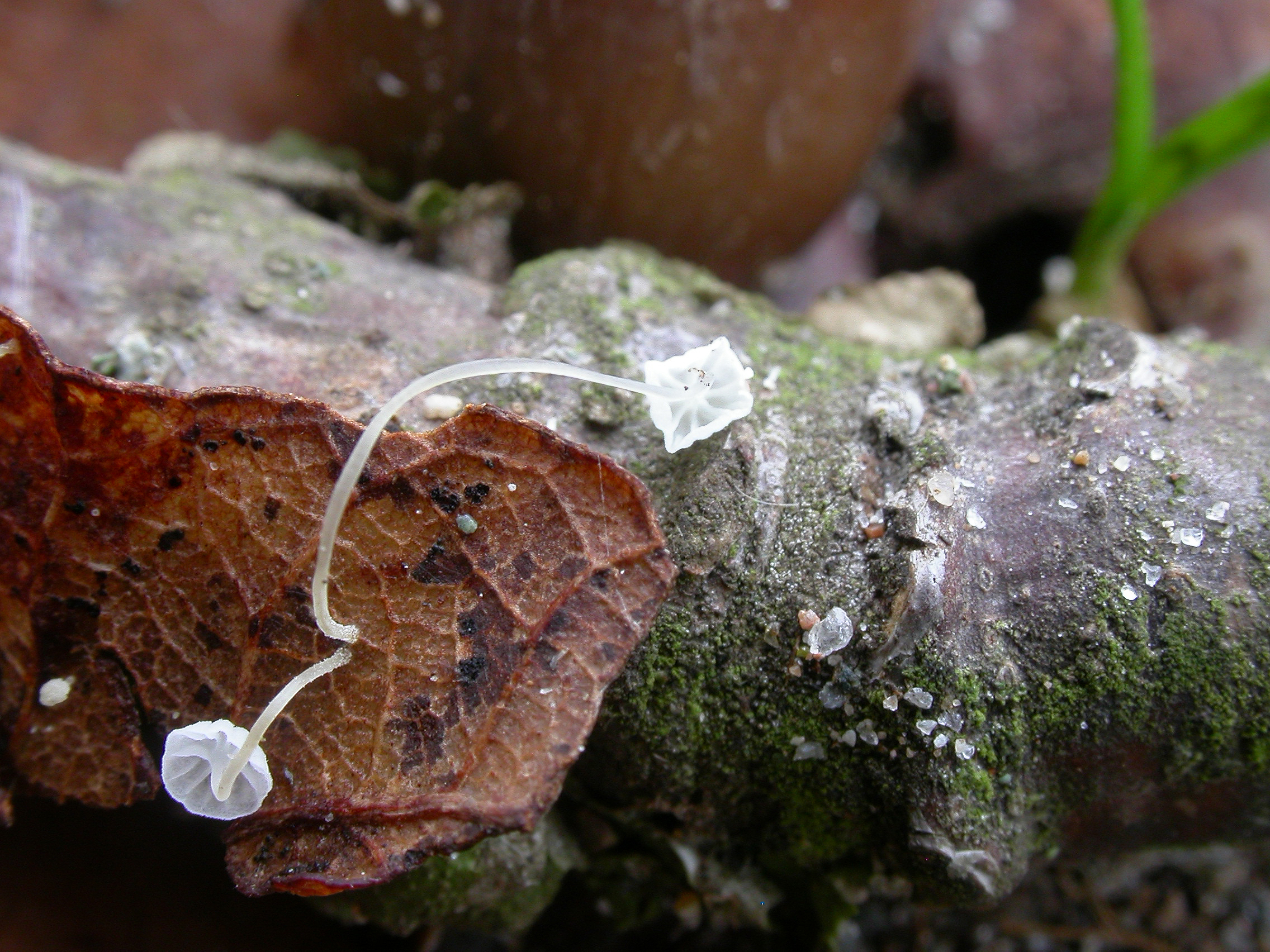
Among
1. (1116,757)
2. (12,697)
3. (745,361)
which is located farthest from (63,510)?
(1116,757)

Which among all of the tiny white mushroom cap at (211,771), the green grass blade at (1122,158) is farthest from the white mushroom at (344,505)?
the green grass blade at (1122,158)

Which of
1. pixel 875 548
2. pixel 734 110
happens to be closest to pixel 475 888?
pixel 875 548

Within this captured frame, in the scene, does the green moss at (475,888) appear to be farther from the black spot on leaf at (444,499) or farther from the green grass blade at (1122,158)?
the green grass blade at (1122,158)

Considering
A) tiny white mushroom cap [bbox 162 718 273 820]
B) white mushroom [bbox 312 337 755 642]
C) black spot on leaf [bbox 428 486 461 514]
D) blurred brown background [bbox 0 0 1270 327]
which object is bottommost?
tiny white mushroom cap [bbox 162 718 273 820]

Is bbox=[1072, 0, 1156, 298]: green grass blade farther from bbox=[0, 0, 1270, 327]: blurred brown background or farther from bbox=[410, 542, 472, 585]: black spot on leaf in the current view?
bbox=[410, 542, 472, 585]: black spot on leaf

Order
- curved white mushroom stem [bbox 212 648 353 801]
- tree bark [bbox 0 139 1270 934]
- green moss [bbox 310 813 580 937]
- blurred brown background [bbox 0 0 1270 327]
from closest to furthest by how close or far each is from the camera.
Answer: curved white mushroom stem [bbox 212 648 353 801]
tree bark [bbox 0 139 1270 934]
green moss [bbox 310 813 580 937]
blurred brown background [bbox 0 0 1270 327]

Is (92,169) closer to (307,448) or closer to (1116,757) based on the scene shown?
(307,448)

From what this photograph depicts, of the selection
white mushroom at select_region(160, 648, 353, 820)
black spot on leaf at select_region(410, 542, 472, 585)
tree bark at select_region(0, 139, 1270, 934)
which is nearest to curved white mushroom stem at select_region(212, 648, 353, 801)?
white mushroom at select_region(160, 648, 353, 820)
